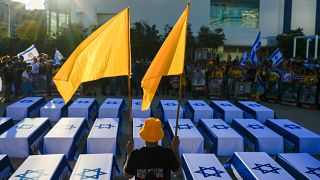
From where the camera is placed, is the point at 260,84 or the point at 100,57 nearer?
the point at 100,57

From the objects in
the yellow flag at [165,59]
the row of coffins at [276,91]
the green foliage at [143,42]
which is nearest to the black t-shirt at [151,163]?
the yellow flag at [165,59]

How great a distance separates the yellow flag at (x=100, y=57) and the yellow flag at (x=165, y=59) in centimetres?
35

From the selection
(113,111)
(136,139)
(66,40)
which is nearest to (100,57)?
(136,139)

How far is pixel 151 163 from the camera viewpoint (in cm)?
406

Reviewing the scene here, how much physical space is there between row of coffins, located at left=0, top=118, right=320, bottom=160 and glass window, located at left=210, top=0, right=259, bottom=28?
33.4m

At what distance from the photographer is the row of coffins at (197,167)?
6480 mm

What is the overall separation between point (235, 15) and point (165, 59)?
39.8 metres

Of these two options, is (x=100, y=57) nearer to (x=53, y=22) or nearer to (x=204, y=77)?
(x=204, y=77)

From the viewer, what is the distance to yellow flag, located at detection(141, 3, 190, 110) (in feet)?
17.5

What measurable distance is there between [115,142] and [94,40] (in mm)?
3737

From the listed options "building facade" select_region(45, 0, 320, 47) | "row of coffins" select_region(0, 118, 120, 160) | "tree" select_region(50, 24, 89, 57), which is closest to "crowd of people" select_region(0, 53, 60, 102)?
"row of coffins" select_region(0, 118, 120, 160)

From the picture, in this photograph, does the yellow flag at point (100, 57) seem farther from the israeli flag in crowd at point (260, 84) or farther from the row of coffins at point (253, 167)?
the israeli flag in crowd at point (260, 84)

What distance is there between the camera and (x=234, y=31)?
1686 inches

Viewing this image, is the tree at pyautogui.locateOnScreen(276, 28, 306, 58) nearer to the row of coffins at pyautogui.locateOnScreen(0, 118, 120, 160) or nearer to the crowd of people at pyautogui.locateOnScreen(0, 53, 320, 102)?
the crowd of people at pyautogui.locateOnScreen(0, 53, 320, 102)
